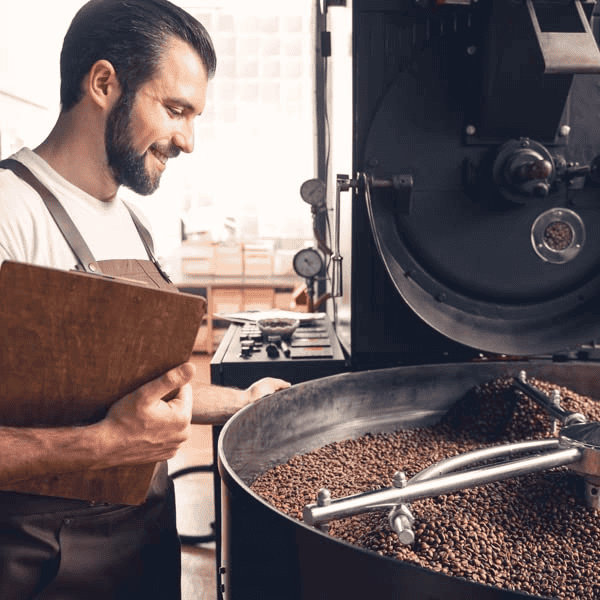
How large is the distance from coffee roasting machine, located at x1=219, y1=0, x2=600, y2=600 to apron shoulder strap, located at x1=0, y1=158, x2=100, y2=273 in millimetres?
423

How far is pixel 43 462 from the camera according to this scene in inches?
34.7

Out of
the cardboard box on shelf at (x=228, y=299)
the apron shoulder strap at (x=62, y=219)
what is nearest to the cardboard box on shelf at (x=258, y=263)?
the cardboard box on shelf at (x=228, y=299)

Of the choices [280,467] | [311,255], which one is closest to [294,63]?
[311,255]

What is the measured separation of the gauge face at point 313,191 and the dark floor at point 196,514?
1.45m

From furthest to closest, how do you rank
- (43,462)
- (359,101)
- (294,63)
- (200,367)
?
(294,63) → (200,367) → (359,101) → (43,462)

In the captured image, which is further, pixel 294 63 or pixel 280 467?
pixel 294 63

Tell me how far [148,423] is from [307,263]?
4.65ft

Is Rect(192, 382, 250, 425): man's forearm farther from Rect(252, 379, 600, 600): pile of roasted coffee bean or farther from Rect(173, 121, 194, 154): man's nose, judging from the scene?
Rect(173, 121, 194, 154): man's nose

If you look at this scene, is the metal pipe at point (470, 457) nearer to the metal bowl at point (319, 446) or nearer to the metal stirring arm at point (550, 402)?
the metal stirring arm at point (550, 402)

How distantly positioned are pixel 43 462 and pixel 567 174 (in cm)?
113

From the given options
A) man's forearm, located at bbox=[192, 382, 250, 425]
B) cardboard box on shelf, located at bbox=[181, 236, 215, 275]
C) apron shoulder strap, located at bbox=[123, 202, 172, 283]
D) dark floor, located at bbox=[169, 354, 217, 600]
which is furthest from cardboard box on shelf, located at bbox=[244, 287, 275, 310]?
man's forearm, located at bbox=[192, 382, 250, 425]

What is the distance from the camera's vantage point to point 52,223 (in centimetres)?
110

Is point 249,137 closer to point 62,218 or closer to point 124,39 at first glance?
point 124,39

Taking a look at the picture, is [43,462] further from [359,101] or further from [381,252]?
[359,101]
